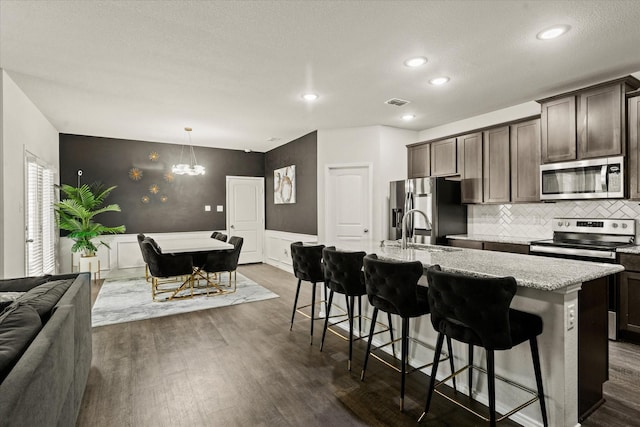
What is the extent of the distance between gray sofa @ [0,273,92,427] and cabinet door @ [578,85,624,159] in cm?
467

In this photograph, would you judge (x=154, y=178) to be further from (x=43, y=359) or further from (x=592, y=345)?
(x=592, y=345)

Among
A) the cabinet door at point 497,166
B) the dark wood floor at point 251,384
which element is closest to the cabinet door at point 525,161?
the cabinet door at point 497,166

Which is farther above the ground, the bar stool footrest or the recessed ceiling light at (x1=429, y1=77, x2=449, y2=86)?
the recessed ceiling light at (x1=429, y1=77, x2=449, y2=86)

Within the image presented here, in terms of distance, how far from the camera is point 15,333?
140 centimetres

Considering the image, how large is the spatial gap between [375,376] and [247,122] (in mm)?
4232

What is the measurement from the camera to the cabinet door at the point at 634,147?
3.29 metres

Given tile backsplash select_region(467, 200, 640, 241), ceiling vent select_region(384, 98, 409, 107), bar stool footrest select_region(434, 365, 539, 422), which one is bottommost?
bar stool footrest select_region(434, 365, 539, 422)

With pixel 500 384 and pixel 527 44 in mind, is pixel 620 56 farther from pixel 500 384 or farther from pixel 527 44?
pixel 500 384

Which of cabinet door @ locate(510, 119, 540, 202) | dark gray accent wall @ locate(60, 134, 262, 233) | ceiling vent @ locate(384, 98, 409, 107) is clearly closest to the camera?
cabinet door @ locate(510, 119, 540, 202)

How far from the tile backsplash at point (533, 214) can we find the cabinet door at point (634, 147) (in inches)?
14.6

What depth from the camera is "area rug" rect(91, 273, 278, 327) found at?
13.8 ft

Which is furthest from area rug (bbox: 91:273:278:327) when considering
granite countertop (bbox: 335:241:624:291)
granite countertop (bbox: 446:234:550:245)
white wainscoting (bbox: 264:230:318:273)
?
granite countertop (bbox: 446:234:550:245)

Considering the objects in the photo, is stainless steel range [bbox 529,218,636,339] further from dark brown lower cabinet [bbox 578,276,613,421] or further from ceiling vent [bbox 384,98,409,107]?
ceiling vent [bbox 384,98,409,107]

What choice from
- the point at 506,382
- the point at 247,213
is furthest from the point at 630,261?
the point at 247,213
